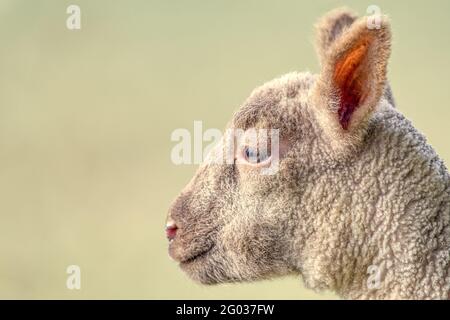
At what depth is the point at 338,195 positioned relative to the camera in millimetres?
2783

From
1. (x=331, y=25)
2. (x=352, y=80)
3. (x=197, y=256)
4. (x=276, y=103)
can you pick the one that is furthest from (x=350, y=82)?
(x=197, y=256)

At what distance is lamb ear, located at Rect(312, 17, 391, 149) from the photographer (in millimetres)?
2693

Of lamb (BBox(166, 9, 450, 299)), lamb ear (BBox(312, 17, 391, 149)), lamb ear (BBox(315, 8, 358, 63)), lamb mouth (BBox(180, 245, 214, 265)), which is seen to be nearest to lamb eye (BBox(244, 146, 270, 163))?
lamb (BBox(166, 9, 450, 299))

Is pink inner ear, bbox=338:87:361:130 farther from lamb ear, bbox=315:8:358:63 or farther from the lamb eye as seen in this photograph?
lamb ear, bbox=315:8:358:63

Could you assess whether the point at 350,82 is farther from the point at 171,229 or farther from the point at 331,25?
the point at 171,229

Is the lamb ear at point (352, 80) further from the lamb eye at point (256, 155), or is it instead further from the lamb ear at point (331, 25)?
the lamb ear at point (331, 25)

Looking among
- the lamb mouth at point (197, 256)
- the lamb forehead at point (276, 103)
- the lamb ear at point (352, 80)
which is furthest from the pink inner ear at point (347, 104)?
the lamb mouth at point (197, 256)

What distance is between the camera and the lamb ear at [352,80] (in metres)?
2.69

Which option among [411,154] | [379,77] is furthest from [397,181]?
[379,77]

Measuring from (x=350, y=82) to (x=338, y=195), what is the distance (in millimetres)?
344

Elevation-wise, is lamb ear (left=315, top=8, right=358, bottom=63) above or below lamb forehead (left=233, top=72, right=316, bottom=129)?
above

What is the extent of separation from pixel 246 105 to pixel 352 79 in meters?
0.41
